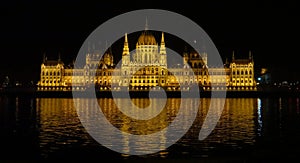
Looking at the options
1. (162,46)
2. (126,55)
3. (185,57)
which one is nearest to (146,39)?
(162,46)

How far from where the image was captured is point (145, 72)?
125375 mm

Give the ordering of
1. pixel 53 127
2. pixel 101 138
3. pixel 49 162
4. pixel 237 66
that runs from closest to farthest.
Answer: pixel 49 162
pixel 101 138
pixel 53 127
pixel 237 66

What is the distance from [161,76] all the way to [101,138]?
99.8 metres

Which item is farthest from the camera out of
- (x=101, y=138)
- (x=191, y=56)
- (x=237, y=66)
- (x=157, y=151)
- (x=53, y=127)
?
(x=191, y=56)

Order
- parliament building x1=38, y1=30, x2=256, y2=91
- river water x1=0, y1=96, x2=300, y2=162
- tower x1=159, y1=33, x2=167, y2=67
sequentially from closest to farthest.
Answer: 1. river water x1=0, y1=96, x2=300, y2=162
2. parliament building x1=38, y1=30, x2=256, y2=91
3. tower x1=159, y1=33, x2=167, y2=67

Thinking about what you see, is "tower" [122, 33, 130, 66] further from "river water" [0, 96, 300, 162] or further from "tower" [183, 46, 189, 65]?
"river water" [0, 96, 300, 162]

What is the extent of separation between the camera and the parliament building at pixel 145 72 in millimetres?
122062

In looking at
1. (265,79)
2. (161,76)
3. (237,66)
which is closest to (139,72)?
(161,76)

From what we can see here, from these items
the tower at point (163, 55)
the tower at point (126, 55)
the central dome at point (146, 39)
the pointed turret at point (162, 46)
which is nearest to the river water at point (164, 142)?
the tower at point (163, 55)

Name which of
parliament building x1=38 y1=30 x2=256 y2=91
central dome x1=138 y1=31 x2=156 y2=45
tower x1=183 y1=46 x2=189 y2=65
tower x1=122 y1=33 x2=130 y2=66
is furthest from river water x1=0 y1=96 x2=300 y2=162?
central dome x1=138 y1=31 x2=156 y2=45

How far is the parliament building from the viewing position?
122 metres

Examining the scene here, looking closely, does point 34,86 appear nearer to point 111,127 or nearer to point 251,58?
point 251,58

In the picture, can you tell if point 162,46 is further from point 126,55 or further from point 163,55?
point 126,55

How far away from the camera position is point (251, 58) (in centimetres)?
12506
